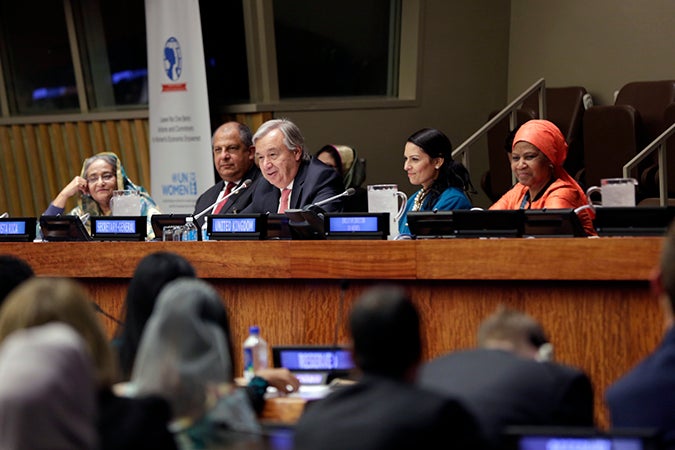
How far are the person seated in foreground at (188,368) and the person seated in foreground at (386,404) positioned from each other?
283 mm

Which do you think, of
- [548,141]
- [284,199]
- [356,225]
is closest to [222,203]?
[284,199]

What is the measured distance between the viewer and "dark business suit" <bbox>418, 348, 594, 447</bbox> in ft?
7.23

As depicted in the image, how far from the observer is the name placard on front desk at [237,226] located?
4379mm

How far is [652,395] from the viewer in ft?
6.88

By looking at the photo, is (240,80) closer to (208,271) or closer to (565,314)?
(208,271)

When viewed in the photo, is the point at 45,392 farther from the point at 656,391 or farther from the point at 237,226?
the point at 237,226

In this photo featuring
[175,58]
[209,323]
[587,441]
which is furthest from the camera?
[175,58]

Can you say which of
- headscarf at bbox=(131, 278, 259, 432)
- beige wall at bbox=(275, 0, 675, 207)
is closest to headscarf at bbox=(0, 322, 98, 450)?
headscarf at bbox=(131, 278, 259, 432)

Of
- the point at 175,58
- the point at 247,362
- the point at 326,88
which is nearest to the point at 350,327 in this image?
the point at 247,362

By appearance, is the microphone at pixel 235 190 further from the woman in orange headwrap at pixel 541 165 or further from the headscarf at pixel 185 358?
the headscarf at pixel 185 358

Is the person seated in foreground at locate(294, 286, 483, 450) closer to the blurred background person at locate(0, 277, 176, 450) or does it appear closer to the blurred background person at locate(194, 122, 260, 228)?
the blurred background person at locate(0, 277, 176, 450)

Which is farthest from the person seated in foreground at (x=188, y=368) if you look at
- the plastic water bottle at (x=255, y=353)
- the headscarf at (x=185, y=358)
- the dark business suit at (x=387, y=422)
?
the plastic water bottle at (x=255, y=353)

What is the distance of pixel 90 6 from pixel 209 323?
26.3ft

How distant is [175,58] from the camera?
8.01 m
